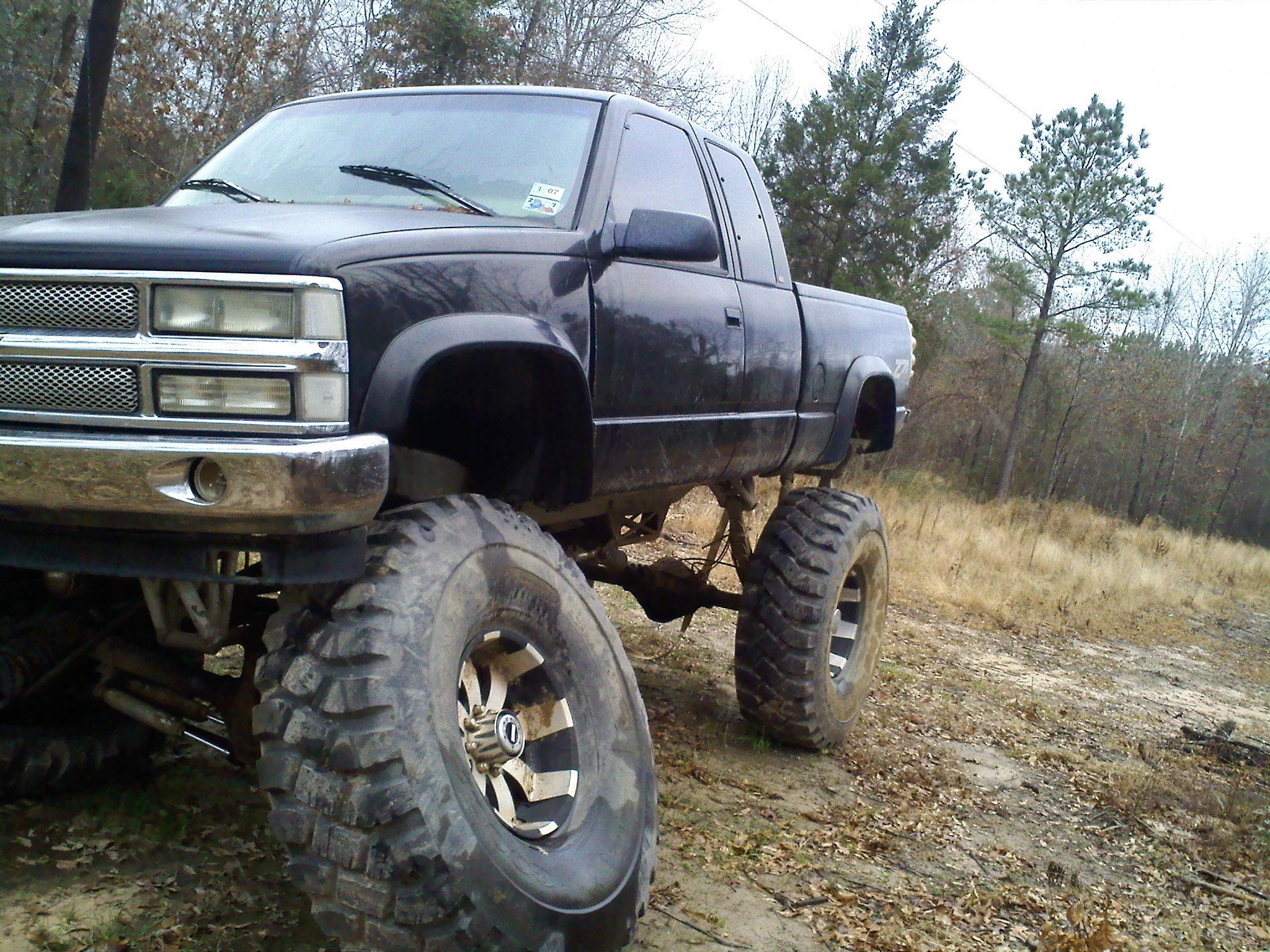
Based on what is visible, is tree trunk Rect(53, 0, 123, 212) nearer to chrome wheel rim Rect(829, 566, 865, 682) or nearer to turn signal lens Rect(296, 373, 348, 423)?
chrome wheel rim Rect(829, 566, 865, 682)

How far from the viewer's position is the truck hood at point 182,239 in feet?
6.85

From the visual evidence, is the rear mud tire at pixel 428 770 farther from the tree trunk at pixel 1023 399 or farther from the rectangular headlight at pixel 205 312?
the tree trunk at pixel 1023 399

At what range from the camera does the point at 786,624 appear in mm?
4535

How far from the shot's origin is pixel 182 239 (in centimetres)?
214

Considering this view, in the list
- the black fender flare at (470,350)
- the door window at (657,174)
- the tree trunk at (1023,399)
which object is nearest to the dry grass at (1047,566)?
the door window at (657,174)

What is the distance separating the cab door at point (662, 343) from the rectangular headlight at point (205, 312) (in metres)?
1.13

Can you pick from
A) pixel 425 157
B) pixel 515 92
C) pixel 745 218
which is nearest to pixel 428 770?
pixel 425 157

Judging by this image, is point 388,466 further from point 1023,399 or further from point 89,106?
point 1023,399

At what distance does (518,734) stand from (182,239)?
1.36 metres

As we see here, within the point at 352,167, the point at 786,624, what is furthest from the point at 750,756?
the point at 352,167

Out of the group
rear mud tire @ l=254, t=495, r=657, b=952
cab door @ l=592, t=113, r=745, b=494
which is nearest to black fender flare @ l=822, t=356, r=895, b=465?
cab door @ l=592, t=113, r=745, b=494

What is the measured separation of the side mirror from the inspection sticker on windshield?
21 centimetres

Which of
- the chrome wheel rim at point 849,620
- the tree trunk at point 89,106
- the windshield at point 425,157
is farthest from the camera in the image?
the tree trunk at point 89,106

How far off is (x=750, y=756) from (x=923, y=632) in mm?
4404
